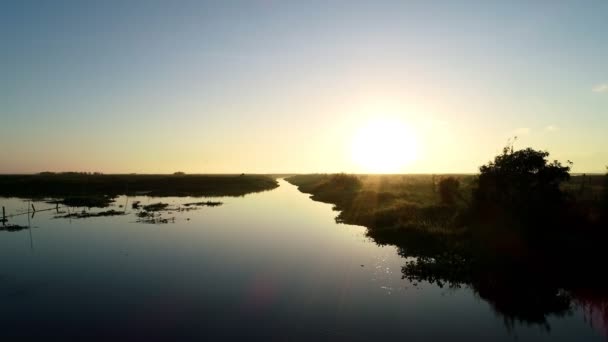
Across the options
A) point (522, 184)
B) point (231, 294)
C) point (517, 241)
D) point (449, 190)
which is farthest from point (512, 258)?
point (449, 190)

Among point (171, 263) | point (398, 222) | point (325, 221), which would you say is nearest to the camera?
point (171, 263)

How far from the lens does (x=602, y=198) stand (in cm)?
2781

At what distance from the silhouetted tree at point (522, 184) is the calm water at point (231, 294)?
1061 cm

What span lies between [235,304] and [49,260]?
62.0 ft

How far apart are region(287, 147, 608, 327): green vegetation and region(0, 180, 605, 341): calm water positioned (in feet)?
5.42

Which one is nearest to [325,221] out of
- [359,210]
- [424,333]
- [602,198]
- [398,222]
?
[359,210]

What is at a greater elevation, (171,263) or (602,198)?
(602,198)

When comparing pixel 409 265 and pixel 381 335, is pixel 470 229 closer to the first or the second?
pixel 409 265

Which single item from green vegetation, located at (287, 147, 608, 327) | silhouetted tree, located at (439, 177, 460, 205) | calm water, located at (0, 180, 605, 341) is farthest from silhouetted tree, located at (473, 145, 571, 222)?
silhouetted tree, located at (439, 177, 460, 205)

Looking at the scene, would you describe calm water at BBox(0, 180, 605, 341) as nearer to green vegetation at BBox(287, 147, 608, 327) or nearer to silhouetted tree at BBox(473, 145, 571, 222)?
green vegetation at BBox(287, 147, 608, 327)

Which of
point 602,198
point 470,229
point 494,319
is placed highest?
point 602,198

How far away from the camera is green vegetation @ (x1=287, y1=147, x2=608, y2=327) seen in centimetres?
1964

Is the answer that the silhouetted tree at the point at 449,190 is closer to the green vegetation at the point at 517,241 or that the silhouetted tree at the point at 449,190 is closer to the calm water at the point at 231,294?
the green vegetation at the point at 517,241

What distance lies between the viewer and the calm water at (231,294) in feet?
51.4
